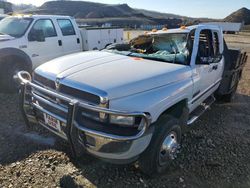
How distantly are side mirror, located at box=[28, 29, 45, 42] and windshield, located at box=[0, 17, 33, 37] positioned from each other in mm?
183

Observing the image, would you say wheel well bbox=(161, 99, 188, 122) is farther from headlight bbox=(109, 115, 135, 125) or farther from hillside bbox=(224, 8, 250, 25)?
hillside bbox=(224, 8, 250, 25)

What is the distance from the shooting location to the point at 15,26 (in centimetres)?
666

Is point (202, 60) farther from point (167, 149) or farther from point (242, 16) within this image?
point (242, 16)

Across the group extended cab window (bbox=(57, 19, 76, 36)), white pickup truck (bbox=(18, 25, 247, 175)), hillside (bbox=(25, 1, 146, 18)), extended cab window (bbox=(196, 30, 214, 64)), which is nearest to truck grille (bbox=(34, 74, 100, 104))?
white pickup truck (bbox=(18, 25, 247, 175))

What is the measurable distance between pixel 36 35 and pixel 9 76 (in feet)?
4.24

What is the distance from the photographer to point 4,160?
3.45 meters

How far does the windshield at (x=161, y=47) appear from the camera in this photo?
142 inches

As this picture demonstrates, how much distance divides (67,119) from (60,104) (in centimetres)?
39

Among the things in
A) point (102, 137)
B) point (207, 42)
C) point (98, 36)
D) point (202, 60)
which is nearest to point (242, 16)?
point (98, 36)

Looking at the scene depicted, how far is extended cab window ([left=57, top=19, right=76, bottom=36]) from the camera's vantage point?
7434mm

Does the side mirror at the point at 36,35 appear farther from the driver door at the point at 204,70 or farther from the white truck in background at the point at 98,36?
the driver door at the point at 204,70

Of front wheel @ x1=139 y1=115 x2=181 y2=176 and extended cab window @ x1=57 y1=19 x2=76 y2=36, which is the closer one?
front wheel @ x1=139 y1=115 x2=181 y2=176

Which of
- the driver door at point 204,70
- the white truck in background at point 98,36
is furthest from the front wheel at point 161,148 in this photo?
the white truck in background at point 98,36

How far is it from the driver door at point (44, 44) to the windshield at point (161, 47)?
291cm
